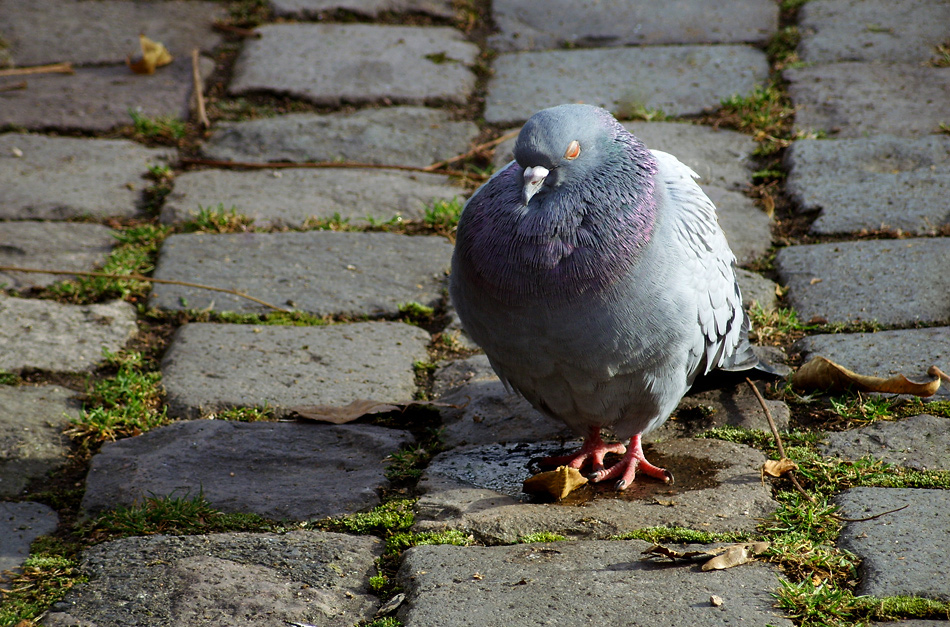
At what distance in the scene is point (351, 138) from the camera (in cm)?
448

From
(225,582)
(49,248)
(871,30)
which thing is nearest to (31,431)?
(225,582)

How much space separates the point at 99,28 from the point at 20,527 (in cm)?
384

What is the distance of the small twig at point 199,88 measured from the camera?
4.61m

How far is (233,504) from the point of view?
2.53 m

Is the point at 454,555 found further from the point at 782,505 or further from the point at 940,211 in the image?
the point at 940,211

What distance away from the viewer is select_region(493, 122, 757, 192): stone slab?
4.03 m

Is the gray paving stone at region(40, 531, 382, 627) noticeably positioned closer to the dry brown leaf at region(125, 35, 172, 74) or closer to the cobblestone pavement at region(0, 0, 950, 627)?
the cobblestone pavement at region(0, 0, 950, 627)

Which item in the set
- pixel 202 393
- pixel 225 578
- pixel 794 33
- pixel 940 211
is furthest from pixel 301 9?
pixel 225 578

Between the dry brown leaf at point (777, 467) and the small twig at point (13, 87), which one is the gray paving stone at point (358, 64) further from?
the dry brown leaf at point (777, 467)

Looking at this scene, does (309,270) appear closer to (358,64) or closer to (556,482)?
(556,482)

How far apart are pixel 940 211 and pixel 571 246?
6.71 feet

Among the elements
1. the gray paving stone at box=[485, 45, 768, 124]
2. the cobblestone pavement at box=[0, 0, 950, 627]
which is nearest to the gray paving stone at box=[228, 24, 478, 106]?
the cobblestone pavement at box=[0, 0, 950, 627]

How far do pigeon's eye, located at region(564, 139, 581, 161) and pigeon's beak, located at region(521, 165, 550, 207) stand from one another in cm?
7

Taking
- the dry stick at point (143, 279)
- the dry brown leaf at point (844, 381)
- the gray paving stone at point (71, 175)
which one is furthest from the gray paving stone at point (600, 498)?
the gray paving stone at point (71, 175)
